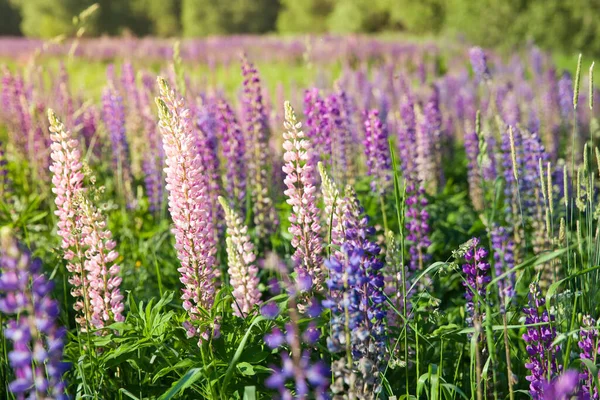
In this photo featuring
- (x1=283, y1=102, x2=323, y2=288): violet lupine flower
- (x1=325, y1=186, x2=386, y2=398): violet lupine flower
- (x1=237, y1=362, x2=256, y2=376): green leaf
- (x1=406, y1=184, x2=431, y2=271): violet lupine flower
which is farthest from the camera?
(x1=406, y1=184, x2=431, y2=271): violet lupine flower

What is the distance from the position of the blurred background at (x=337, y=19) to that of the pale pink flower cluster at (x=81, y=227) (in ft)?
44.9

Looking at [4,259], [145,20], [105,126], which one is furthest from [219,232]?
[145,20]

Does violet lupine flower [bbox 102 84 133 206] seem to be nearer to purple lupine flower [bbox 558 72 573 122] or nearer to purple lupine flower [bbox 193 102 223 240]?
purple lupine flower [bbox 193 102 223 240]

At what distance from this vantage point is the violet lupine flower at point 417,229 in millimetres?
4066

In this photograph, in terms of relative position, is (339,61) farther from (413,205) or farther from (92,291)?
(92,291)

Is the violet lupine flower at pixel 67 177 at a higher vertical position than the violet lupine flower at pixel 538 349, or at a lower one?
higher

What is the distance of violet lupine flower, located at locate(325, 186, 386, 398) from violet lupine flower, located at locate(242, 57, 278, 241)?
89.0 inches

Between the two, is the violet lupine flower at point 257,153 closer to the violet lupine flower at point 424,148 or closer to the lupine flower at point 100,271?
the violet lupine flower at point 424,148

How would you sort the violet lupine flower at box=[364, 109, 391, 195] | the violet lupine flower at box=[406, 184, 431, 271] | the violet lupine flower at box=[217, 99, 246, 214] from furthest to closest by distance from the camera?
the violet lupine flower at box=[217, 99, 246, 214]
the violet lupine flower at box=[364, 109, 391, 195]
the violet lupine flower at box=[406, 184, 431, 271]

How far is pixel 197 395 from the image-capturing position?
2.75 m

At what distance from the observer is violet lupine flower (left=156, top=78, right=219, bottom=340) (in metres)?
2.73

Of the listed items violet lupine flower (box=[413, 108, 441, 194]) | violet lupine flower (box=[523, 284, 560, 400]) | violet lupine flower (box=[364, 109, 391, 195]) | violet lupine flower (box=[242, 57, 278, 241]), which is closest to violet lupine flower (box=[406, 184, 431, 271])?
violet lupine flower (box=[364, 109, 391, 195])

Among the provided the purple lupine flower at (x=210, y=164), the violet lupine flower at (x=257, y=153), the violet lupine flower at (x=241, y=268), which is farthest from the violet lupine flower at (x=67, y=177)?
the violet lupine flower at (x=257, y=153)

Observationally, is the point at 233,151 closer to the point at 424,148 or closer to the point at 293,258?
the point at 424,148
